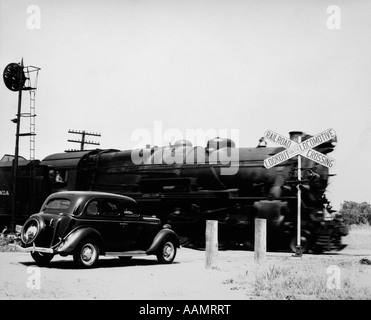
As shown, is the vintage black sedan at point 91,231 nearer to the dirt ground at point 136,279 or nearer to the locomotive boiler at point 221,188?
the dirt ground at point 136,279

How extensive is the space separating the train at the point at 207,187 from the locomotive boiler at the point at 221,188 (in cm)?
3

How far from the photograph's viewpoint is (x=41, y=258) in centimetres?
1015

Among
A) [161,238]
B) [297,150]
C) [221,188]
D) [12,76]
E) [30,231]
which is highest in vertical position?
[12,76]

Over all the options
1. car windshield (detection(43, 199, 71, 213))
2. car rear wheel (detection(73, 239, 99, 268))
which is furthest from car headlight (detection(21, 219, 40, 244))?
car rear wheel (detection(73, 239, 99, 268))

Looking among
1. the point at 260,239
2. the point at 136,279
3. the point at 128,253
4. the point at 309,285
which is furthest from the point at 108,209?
the point at 309,285

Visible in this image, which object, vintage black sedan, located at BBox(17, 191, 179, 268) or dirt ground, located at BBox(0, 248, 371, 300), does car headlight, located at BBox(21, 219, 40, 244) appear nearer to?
vintage black sedan, located at BBox(17, 191, 179, 268)

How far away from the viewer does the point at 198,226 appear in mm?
15531

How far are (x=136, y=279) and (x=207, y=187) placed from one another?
7.53 m

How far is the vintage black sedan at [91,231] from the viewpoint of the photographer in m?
9.53

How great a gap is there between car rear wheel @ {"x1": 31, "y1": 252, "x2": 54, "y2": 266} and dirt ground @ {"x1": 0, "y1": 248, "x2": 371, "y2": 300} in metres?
0.17

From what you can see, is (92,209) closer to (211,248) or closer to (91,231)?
(91,231)

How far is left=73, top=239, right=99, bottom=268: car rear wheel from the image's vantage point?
9.47 m

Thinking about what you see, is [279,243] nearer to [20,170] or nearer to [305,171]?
[305,171]
